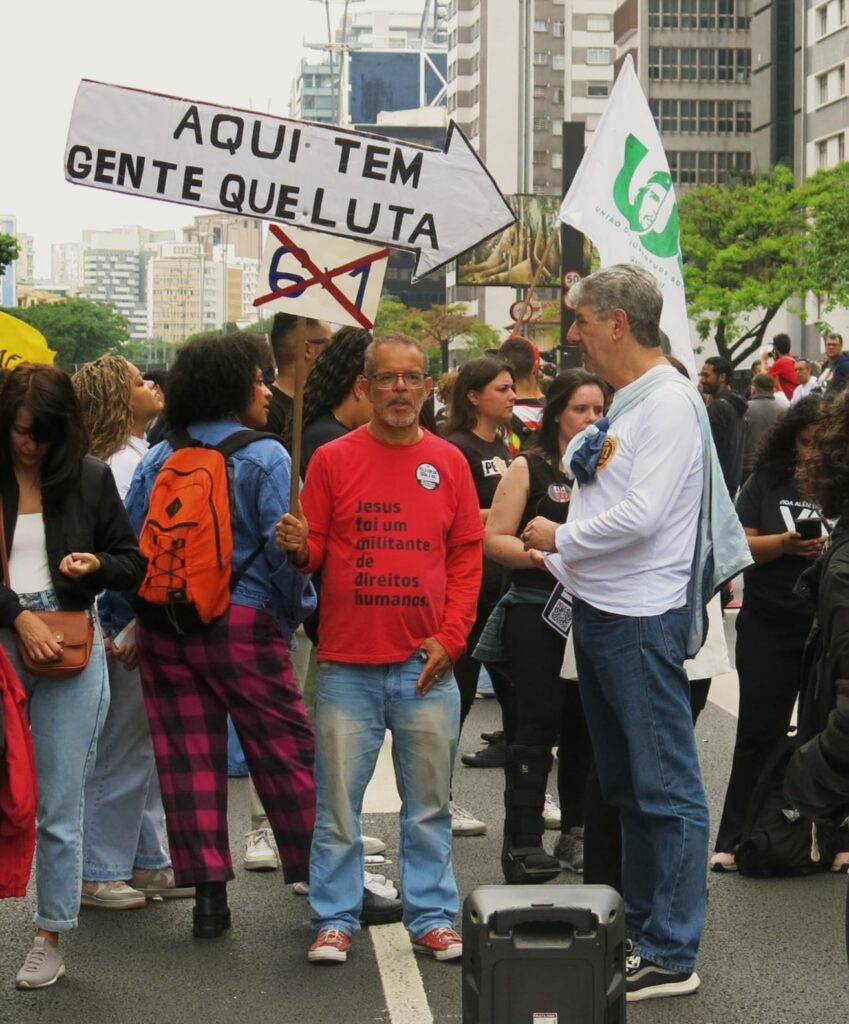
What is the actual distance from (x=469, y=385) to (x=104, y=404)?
173cm

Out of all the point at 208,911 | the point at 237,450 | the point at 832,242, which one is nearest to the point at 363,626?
the point at 237,450

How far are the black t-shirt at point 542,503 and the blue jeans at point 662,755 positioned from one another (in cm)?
140

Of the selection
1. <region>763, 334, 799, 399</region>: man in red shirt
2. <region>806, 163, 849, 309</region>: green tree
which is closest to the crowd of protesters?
<region>763, 334, 799, 399</region>: man in red shirt

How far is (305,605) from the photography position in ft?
19.9

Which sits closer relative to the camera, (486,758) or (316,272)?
(316,272)

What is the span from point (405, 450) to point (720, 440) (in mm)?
11549

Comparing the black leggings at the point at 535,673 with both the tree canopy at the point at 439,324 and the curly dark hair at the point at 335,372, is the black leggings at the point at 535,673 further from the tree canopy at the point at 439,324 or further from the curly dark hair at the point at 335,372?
the tree canopy at the point at 439,324

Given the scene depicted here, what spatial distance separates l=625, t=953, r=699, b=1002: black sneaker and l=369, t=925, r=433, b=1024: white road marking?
61 centimetres

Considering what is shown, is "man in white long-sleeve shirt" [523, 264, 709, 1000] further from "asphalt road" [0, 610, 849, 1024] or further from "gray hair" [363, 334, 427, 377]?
"gray hair" [363, 334, 427, 377]

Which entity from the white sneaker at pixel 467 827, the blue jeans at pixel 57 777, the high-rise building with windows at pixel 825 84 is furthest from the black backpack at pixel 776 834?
the high-rise building with windows at pixel 825 84

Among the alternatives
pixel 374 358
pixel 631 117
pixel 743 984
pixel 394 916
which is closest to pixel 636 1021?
pixel 743 984

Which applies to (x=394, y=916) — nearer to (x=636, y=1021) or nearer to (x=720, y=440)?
(x=636, y=1021)

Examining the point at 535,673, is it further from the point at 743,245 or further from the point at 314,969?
the point at 743,245

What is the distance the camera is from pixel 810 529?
6.66m
